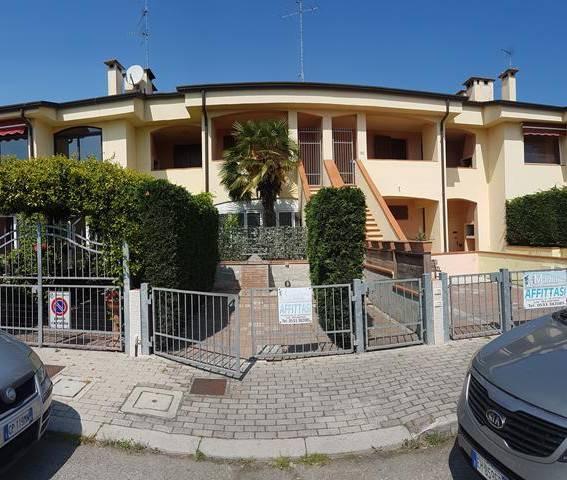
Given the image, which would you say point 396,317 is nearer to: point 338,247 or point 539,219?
point 338,247

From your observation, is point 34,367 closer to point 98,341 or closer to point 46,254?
point 98,341

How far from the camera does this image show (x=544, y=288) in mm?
6289

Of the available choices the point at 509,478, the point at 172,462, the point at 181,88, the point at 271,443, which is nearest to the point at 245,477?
the point at 271,443

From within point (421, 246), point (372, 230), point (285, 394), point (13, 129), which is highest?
point (13, 129)

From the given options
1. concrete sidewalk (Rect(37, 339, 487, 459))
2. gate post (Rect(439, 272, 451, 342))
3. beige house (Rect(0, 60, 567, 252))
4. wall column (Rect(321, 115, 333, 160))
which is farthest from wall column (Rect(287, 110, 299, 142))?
concrete sidewalk (Rect(37, 339, 487, 459))

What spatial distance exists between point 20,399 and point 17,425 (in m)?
0.20

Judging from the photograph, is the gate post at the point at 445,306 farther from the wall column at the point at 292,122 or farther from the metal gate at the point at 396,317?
the wall column at the point at 292,122

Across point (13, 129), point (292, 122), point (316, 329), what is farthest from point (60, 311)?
point (13, 129)

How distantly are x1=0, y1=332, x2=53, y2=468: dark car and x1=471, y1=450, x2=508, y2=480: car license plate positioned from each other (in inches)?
129

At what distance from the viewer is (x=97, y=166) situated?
677cm

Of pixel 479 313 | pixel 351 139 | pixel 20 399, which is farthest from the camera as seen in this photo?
pixel 351 139

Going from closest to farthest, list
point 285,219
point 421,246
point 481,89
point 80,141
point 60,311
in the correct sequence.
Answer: point 60,311 → point 421,246 → point 285,219 → point 80,141 → point 481,89

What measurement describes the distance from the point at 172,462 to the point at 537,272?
625 cm

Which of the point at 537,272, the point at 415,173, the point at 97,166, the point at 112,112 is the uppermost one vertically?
the point at 112,112
